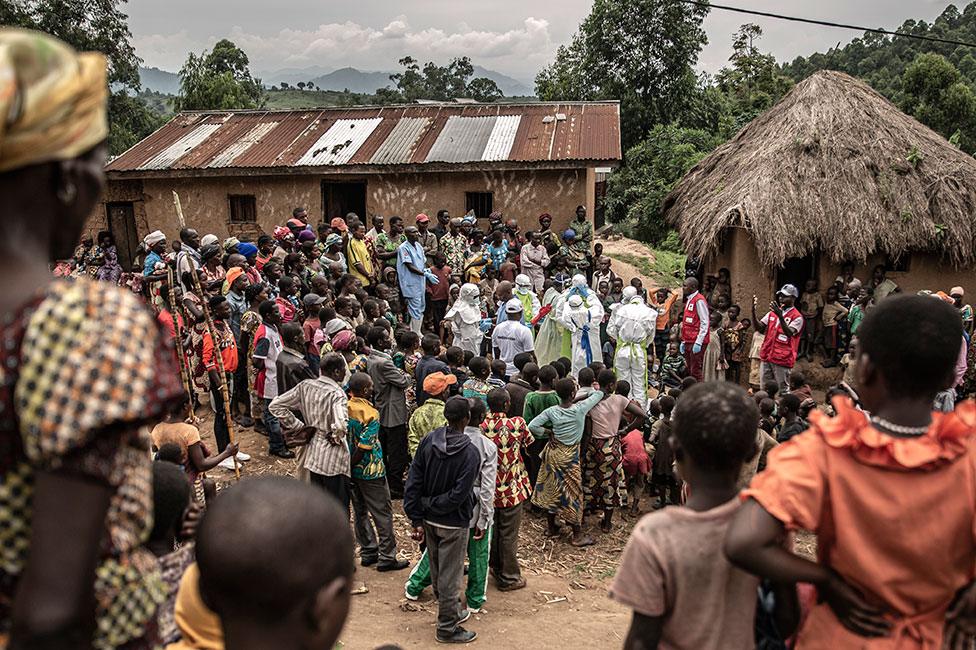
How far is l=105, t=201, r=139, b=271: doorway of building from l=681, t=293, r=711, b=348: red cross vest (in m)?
11.0

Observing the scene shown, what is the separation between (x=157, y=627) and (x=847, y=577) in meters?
1.57

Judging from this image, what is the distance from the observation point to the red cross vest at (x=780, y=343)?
369 inches

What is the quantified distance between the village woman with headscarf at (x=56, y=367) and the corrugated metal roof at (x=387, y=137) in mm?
12547

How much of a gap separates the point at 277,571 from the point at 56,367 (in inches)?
21.4

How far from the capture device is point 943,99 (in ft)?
78.6

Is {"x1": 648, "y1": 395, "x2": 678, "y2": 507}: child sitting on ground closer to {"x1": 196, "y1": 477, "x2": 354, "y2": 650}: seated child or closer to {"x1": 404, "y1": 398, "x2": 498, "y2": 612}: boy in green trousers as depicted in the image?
{"x1": 404, "y1": 398, "x2": 498, "y2": 612}: boy in green trousers

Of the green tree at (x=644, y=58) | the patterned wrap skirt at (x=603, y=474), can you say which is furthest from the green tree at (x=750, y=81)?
the patterned wrap skirt at (x=603, y=474)

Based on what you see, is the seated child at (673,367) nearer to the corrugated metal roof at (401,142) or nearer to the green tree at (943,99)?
the corrugated metal roof at (401,142)

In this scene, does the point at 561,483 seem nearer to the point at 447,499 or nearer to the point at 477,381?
the point at 477,381

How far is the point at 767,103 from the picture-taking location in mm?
26625

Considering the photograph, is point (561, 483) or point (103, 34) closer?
point (561, 483)

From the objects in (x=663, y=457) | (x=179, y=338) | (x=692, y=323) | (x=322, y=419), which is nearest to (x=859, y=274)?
(x=692, y=323)

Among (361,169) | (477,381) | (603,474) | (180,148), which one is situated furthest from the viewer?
(180,148)

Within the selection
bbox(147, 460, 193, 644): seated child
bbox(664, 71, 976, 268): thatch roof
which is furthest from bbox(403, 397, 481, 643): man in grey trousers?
bbox(664, 71, 976, 268): thatch roof
